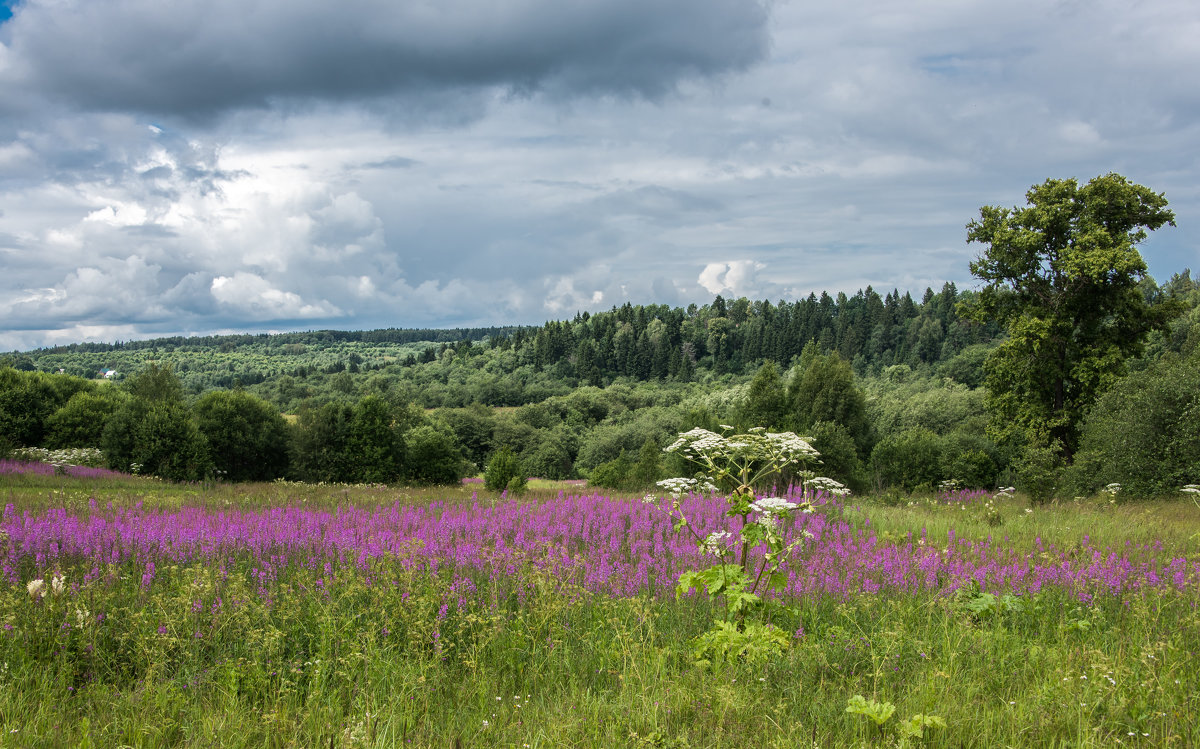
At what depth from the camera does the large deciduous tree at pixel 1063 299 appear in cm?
2408

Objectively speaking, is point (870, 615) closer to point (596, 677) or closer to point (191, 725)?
point (596, 677)

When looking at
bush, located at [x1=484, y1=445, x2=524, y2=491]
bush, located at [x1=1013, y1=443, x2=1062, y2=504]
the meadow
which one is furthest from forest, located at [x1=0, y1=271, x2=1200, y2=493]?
the meadow

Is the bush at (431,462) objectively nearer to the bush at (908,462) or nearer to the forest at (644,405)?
the forest at (644,405)

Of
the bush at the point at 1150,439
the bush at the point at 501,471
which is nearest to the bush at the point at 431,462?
the bush at the point at 501,471

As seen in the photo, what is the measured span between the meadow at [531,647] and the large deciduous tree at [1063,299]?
21113 millimetres

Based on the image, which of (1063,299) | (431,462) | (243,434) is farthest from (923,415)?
(243,434)

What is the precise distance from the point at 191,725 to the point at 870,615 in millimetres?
5171

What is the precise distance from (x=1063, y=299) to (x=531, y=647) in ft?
94.2

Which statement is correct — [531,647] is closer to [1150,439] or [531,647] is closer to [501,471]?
[501,471]

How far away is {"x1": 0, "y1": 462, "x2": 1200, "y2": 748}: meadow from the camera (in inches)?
142

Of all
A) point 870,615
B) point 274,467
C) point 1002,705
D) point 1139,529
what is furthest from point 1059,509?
point 274,467

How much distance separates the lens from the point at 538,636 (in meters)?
4.96

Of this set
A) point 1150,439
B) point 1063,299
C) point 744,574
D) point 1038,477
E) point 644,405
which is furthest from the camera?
point 644,405

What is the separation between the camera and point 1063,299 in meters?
A: 25.4
